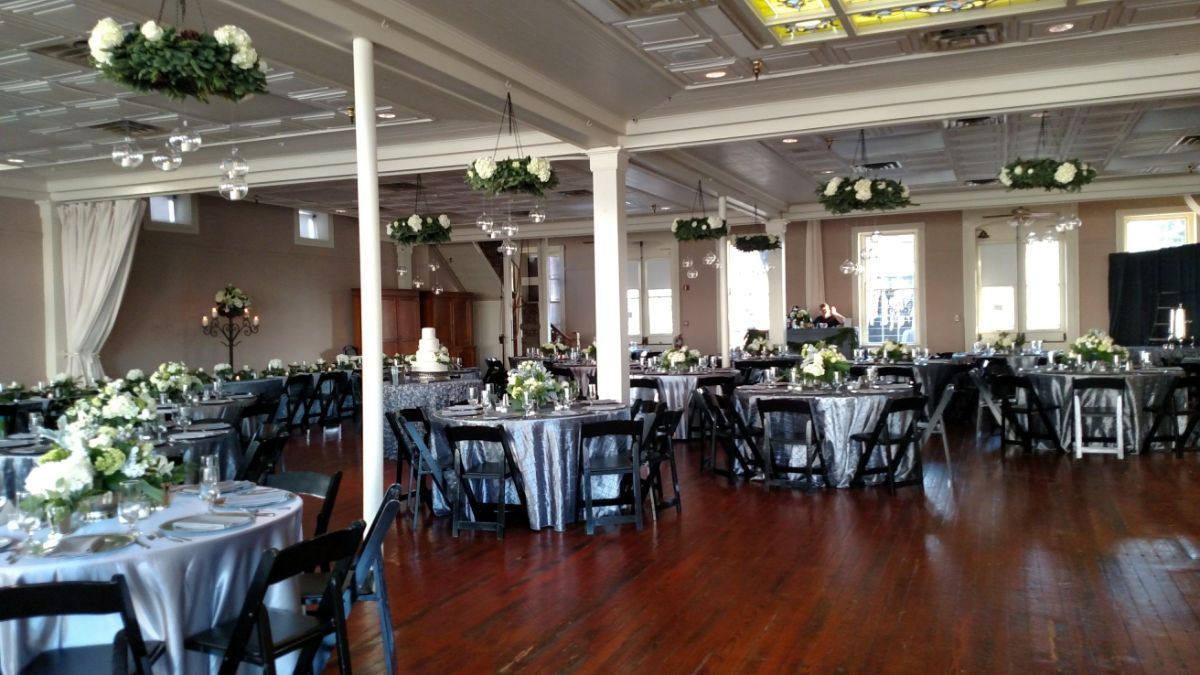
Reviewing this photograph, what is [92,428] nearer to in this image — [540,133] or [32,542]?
[32,542]

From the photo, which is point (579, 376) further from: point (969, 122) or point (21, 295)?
point (21, 295)

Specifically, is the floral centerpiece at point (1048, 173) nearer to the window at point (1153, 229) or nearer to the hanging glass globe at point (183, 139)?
the hanging glass globe at point (183, 139)

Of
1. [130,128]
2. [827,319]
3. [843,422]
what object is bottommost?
[843,422]

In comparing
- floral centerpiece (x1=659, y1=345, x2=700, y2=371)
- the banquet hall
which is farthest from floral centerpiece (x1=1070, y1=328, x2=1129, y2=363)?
floral centerpiece (x1=659, y1=345, x2=700, y2=371)

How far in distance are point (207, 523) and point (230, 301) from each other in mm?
11370

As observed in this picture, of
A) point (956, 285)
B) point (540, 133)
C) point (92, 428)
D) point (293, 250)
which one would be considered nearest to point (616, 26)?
point (540, 133)

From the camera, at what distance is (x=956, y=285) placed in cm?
1725

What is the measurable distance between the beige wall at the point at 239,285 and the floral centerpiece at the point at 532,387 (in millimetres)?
8531

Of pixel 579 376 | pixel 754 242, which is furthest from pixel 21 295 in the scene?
pixel 754 242

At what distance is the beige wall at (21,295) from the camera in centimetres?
1173

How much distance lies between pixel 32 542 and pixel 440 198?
12.2 metres

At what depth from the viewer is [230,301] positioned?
1382 cm

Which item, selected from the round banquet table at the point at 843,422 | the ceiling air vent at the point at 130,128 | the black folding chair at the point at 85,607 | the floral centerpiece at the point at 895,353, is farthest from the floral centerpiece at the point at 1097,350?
the ceiling air vent at the point at 130,128

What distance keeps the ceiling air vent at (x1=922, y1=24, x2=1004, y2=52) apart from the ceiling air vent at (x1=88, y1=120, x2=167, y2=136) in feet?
24.3
